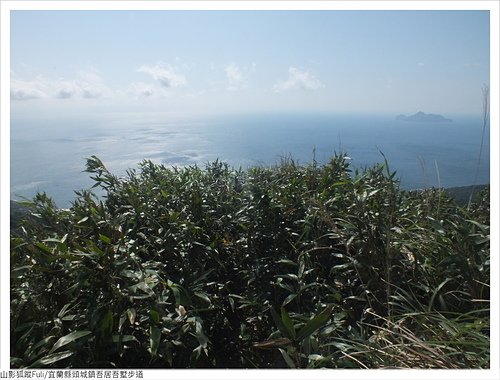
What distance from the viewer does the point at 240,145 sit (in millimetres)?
2260

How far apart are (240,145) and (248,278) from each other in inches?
37.9

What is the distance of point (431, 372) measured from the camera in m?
1.07

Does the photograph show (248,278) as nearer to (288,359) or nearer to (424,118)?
(288,359)

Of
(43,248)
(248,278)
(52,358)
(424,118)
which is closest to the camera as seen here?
(52,358)

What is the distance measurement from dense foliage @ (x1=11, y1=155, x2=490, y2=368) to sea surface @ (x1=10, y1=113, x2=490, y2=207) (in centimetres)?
12

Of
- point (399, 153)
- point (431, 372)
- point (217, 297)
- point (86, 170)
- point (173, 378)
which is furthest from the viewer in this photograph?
point (399, 153)

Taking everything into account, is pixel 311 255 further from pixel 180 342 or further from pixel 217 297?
pixel 180 342

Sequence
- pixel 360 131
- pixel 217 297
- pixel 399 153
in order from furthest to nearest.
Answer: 1. pixel 360 131
2. pixel 399 153
3. pixel 217 297

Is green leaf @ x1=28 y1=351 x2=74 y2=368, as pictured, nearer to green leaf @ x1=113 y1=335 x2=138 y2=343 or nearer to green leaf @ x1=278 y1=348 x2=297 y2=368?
green leaf @ x1=113 y1=335 x2=138 y2=343

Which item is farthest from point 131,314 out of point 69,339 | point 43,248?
point 43,248

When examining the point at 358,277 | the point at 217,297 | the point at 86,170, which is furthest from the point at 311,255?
the point at 86,170

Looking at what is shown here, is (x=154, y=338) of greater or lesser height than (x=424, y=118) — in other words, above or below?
below

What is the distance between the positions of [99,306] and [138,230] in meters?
0.54

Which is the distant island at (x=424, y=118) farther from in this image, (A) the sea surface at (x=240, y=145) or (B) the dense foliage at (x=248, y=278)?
(B) the dense foliage at (x=248, y=278)
